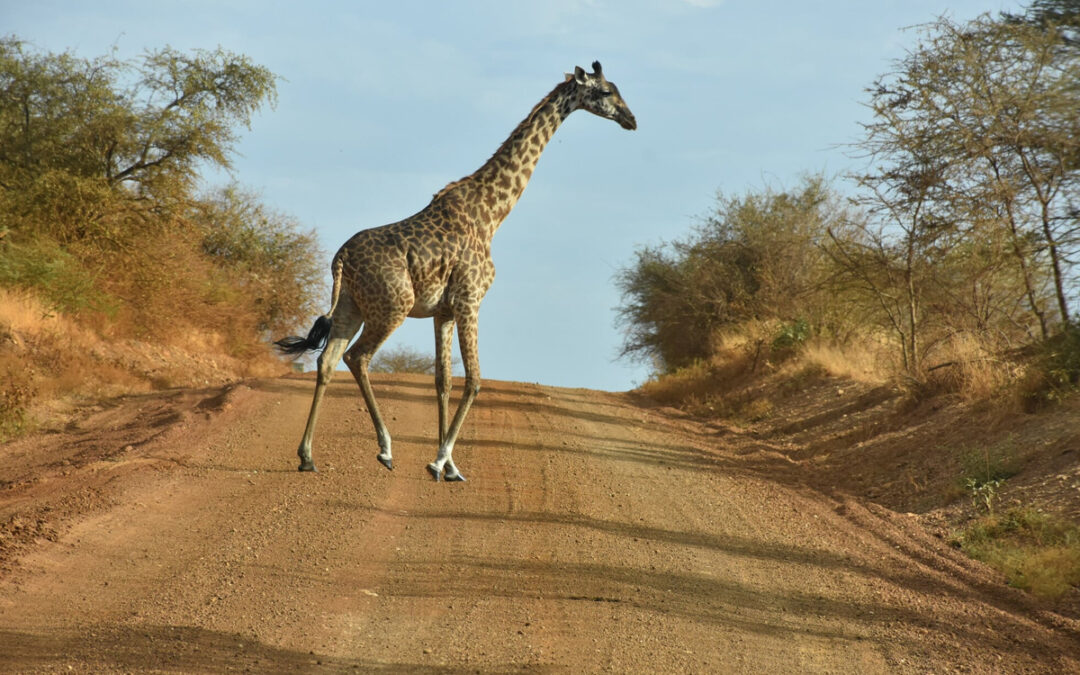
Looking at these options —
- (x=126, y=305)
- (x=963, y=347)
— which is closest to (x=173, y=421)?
(x=126, y=305)

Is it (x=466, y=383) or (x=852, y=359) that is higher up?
(x=852, y=359)

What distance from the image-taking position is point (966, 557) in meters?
8.57

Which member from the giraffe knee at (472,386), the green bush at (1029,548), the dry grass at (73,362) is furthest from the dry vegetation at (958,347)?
the dry grass at (73,362)

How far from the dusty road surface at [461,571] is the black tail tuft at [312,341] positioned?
1311mm

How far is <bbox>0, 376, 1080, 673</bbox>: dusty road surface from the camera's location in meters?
5.64

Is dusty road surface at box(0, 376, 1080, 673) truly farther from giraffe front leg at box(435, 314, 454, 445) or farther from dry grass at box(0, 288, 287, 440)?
dry grass at box(0, 288, 287, 440)

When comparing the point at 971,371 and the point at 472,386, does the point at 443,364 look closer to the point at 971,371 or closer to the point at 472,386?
the point at 472,386

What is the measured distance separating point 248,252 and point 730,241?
559 inches

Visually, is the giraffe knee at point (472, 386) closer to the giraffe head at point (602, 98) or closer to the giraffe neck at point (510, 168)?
the giraffe neck at point (510, 168)

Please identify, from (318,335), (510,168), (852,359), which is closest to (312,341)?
(318,335)

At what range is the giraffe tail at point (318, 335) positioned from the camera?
9094 mm

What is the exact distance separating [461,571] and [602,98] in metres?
5.36

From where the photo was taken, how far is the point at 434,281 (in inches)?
369

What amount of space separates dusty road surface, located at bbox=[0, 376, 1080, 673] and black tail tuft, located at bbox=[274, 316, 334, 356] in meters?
1.31
